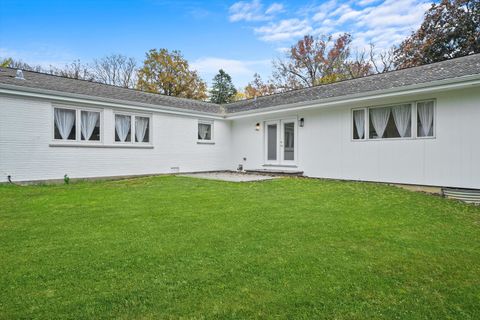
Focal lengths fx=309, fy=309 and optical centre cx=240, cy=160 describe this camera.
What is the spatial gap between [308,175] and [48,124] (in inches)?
342

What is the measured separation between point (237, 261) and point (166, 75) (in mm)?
29552

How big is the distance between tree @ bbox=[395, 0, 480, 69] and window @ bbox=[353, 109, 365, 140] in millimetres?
14421

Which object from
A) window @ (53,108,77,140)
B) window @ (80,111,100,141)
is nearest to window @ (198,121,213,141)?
window @ (80,111,100,141)

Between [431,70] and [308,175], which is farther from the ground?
[431,70]

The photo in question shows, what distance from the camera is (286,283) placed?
265 cm

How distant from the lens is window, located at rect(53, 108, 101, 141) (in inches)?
375

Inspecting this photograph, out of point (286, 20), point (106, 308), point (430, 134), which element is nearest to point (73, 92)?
point (106, 308)

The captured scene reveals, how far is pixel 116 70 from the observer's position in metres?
31.2

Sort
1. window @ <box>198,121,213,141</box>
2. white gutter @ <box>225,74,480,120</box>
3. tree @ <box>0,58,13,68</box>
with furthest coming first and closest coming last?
tree @ <box>0,58,13,68</box>
window @ <box>198,121,213,141</box>
white gutter @ <box>225,74,480,120</box>

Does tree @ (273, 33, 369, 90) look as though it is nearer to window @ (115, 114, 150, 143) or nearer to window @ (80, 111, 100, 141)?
window @ (115, 114, 150, 143)

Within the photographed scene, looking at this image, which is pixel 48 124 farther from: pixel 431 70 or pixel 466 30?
pixel 466 30

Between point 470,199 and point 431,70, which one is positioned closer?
point 470,199

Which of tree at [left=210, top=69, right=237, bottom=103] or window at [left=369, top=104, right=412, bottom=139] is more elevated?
tree at [left=210, top=69, right=237, bottom=103]

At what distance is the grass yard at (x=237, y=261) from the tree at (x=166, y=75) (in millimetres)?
26075
